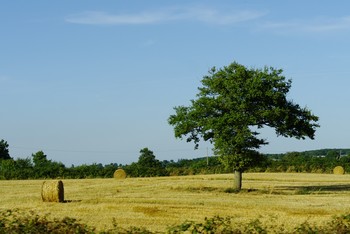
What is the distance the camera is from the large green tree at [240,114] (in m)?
38.9

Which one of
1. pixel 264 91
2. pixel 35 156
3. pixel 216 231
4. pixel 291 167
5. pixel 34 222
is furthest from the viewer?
pixel 35 156

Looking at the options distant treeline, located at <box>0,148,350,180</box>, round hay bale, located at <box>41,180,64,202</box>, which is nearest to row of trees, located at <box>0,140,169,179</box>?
distant treeline, located at <box>0,148,350,180</box>

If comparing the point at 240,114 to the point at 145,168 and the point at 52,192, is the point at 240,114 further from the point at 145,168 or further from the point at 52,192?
the point at 145,168

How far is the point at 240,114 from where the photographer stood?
38812 millimetres

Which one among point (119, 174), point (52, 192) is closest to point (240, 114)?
point (52, 192)

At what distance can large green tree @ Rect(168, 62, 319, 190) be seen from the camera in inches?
1533

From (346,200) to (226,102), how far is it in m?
10.6

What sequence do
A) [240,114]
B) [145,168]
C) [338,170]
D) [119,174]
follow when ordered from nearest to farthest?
[240,114], [119,174], [145,168], [338,170]

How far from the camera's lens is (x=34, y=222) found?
38.1 ft

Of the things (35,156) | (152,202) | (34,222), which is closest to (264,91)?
(152,202)

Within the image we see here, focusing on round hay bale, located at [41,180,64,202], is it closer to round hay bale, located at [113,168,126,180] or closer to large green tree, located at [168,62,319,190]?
large green tree, located at [168,62,319,190]

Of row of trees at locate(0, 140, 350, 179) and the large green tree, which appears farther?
row of trees at locate(0, 140, 350, 179)

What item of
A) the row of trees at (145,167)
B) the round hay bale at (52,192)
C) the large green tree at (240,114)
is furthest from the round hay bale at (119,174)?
the round hay bale at (52,192)

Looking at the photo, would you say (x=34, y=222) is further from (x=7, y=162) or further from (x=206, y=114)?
(x=7, y=162)
